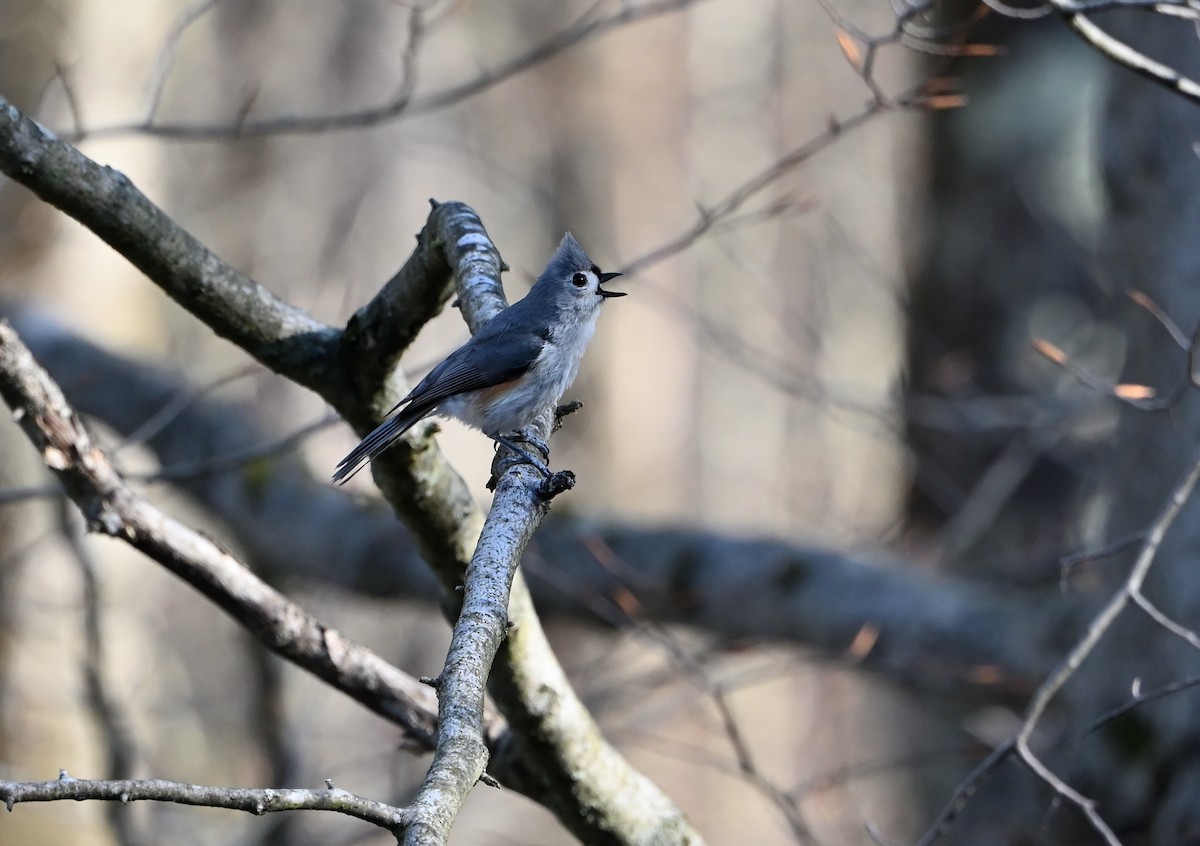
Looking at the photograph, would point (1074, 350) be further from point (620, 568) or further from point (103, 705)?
point (103, 705)

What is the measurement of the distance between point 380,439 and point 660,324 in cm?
879

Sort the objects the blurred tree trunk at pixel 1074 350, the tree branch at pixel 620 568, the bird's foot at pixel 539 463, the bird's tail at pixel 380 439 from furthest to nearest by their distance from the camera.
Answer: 1. the tree branch at pixel 620 568
2. the blurred tree trunk at pixel 1074 350
3. the bird's tail at pixel 380 439
4. the bird's foot at pixel 539 463

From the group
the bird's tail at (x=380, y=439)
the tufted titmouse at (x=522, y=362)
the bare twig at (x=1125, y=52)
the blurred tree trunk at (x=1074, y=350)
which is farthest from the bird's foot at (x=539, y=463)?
the blurred tree trunk at (x=1074, y=350)

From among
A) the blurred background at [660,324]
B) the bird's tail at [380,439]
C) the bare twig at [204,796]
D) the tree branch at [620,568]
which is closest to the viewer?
the bare twig at [204,796]

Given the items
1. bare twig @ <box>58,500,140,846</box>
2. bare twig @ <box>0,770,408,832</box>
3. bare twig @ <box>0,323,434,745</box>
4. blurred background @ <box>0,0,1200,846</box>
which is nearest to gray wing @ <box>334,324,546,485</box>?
bare twig @ <box>0,323,434,745</box>

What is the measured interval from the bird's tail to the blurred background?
735 mm

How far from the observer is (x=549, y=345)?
2891 millimetres

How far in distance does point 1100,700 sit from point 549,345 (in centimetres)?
206

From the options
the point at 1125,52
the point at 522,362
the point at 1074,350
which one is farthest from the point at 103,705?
the point at 1074,350

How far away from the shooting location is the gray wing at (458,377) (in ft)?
7.27

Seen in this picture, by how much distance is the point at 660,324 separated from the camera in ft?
35.7

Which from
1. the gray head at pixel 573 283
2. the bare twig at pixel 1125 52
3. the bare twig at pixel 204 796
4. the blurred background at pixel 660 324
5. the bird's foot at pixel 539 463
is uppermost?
the blurred background at pixel 660 324

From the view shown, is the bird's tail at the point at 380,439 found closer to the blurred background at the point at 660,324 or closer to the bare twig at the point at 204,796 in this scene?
the blurred background at the point at 660,324

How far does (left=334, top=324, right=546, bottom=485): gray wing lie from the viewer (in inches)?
87.3
